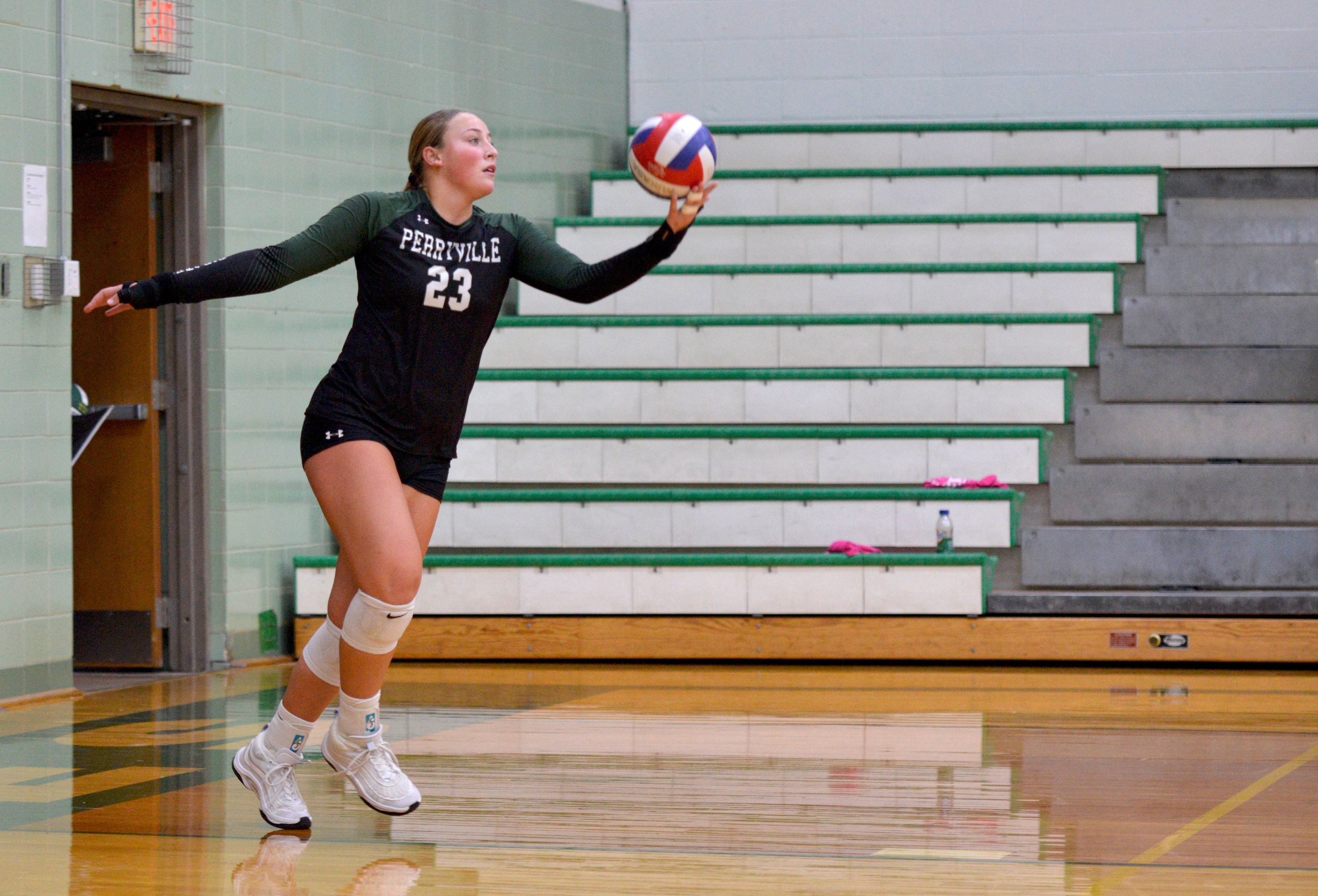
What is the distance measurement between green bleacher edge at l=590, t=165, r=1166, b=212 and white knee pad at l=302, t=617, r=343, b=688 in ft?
16.9

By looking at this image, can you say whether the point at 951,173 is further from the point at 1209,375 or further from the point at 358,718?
the point at 358,718

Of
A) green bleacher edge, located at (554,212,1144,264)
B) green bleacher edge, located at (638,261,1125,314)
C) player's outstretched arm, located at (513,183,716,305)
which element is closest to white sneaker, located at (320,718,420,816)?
player's outstretched arm, located at (513,183,716,305)

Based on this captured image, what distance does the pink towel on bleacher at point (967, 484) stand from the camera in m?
6.22

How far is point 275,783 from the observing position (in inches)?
126

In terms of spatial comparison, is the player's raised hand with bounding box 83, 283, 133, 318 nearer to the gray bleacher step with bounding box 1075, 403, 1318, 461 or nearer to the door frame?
the door frame

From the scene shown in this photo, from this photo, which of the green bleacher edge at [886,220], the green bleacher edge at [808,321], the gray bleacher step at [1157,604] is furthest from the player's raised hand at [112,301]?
the green bleacher edge at [886,220]

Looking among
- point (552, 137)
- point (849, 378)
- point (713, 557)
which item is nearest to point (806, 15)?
point (552, 137)

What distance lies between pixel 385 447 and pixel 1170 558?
3.77m

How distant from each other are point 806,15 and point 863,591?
4.16 metres

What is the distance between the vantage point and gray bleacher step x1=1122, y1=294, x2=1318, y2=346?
6.95 meters

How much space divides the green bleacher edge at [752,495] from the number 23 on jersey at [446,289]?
3036 millimetres

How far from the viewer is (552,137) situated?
26.8ft

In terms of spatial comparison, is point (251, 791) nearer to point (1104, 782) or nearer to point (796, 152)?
point (1104, 782)

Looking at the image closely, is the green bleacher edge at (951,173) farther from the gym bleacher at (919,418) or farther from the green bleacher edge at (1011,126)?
the green bleacher edge at (1011,126)
